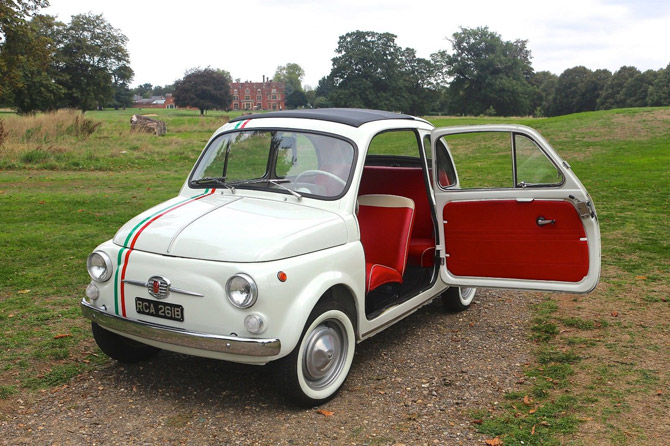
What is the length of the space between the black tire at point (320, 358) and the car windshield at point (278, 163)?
987 mm

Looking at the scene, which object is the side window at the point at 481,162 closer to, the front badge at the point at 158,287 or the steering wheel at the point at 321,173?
the steering wheel at the point at 321,173

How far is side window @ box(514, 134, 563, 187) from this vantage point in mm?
5301

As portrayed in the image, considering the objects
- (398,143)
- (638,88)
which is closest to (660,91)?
(638,88)

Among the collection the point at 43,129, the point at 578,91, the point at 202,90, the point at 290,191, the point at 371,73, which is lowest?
the point at 290,191

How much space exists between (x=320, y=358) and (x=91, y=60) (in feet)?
231

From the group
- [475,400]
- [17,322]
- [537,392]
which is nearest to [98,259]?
[17,322]

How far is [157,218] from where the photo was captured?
4594 millimetres

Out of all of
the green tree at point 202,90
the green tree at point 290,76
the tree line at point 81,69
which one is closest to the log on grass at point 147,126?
the tree line at point 81,69

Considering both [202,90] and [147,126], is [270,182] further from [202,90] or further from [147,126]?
[202,90]

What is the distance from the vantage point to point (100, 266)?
4.43 meters

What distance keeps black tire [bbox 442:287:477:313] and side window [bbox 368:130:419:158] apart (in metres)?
1.45

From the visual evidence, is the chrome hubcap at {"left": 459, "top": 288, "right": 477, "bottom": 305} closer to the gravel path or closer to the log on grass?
the gravel path

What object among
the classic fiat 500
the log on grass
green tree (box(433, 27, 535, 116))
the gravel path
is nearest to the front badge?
the classic fiat 500

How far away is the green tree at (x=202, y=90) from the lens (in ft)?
278
